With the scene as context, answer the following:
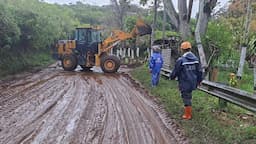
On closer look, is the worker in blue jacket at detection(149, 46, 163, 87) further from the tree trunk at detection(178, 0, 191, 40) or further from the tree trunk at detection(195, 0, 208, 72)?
the tree trunk at detection(178, 0, 191, 40)

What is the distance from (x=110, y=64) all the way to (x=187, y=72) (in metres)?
14.3

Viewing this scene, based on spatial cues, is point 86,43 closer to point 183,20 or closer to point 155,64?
point 183,20

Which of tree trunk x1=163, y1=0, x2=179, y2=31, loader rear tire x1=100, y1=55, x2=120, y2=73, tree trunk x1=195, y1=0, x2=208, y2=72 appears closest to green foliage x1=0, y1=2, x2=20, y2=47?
loader rear tire x1=100, y1=55, x2=120, y2=73

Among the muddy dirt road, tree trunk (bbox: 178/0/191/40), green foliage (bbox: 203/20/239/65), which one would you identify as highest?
tree trunk (bbox: 178/0/191/40)

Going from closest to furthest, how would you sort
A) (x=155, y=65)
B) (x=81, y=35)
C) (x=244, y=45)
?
(x=155, y=65), (x=244, y=45), (x=81, y=35)

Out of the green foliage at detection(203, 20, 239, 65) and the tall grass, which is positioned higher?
the green foliage at detection(203, 20, 239, 65)

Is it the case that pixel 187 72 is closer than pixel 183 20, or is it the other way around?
pixel 187 72

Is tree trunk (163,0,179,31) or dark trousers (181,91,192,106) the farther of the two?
tree trunk (163,0,179,31)

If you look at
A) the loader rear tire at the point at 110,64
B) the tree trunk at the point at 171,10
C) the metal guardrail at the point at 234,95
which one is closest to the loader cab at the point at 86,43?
the loader rear tire at the point at 110,64

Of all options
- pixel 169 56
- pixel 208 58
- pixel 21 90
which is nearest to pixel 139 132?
pixel 21 90

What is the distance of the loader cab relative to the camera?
23562mm

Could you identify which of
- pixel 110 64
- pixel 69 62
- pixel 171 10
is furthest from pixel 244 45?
pixel 69 62

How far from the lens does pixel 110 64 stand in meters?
22.8

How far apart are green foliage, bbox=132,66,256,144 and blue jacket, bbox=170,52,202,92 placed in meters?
0.76
